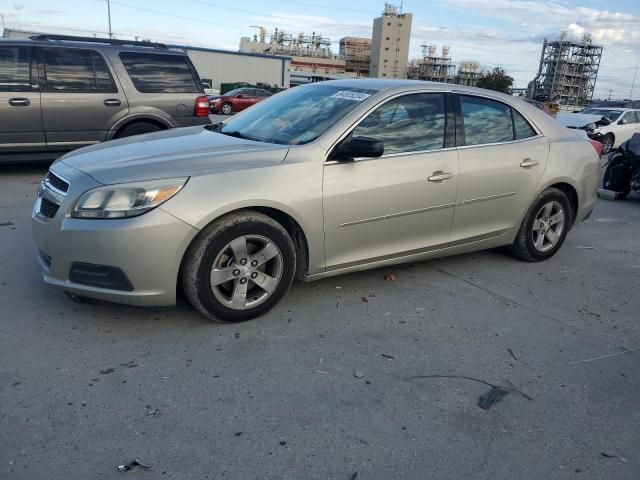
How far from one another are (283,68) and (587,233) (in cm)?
5627

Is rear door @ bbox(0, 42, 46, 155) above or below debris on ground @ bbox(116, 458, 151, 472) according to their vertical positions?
above

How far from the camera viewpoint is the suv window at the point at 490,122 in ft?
14.8

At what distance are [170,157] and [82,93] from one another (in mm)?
4938

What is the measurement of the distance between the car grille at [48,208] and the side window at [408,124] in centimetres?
203

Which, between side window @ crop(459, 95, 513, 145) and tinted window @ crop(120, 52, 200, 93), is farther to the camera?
tinted window @ crop(120, 52, 200, 93)

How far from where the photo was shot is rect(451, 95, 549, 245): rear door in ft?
14.5

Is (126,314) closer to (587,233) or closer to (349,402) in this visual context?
(349,402)

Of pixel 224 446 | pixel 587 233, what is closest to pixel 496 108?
pixel 587 233

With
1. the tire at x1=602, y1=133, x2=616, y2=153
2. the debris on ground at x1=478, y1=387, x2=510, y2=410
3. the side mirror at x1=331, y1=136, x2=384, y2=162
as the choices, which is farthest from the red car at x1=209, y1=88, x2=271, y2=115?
the debris on ground at x1=478, y1=387, x2=510, y2=410

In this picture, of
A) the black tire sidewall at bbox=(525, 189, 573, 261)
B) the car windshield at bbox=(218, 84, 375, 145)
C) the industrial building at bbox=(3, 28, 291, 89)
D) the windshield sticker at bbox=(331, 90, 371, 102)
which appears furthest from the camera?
the industrial building at bbox=(3, 28, 291, 89)

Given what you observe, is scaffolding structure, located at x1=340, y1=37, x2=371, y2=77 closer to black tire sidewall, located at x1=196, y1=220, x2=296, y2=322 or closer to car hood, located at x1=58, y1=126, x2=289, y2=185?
car hood, located at x1=58, y1=126, x2=289, y2=185

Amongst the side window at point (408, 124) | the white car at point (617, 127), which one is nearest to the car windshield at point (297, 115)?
the side window at point (408, 124)

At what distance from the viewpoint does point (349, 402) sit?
2799 millimetres

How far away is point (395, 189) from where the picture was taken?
3.98 m
